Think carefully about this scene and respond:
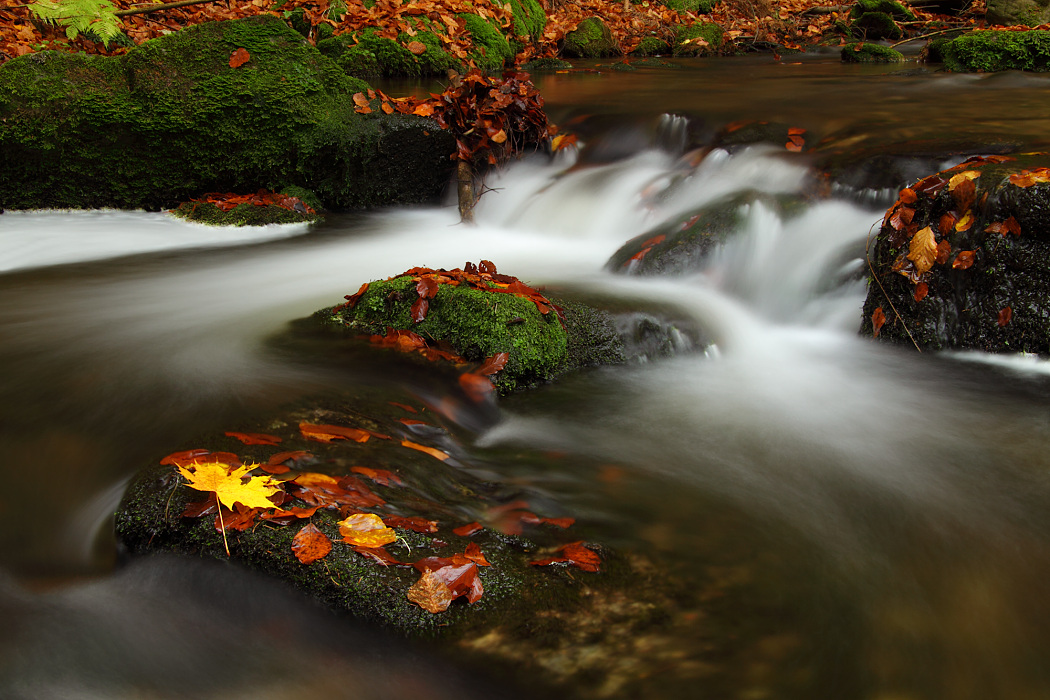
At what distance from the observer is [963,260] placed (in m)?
3.99

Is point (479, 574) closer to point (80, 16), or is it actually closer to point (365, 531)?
point (365, 531)

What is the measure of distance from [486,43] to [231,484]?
370 inches

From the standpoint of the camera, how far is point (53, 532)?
231cm

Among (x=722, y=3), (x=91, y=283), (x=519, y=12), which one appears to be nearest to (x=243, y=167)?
(x=91, y=283)

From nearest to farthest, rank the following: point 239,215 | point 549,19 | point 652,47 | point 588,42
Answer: point 239,215
point 588,42
point 652,47
point 549,19

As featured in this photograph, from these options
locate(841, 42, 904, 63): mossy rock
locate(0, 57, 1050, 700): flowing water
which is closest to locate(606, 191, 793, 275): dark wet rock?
locate(0, 57, 1050, 700): flowing water

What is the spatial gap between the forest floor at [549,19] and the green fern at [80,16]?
269 millimetres

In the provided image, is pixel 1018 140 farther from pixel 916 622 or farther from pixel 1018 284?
pixel 916 622

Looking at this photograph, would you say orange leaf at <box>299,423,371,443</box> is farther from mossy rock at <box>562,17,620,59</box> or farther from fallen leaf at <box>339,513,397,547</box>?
mossy rock at <box>562,17,620,59</box>

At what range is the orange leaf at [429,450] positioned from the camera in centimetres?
281

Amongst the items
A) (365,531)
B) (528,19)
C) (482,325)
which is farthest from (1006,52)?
(365,531)

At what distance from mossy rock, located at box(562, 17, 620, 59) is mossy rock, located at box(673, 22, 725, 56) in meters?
1.25

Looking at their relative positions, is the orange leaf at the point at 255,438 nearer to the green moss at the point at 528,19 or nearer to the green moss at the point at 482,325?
the green moss at the point at 482,325

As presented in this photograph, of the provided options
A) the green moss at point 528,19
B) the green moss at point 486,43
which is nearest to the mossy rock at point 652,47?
the green moss at point 528,19
